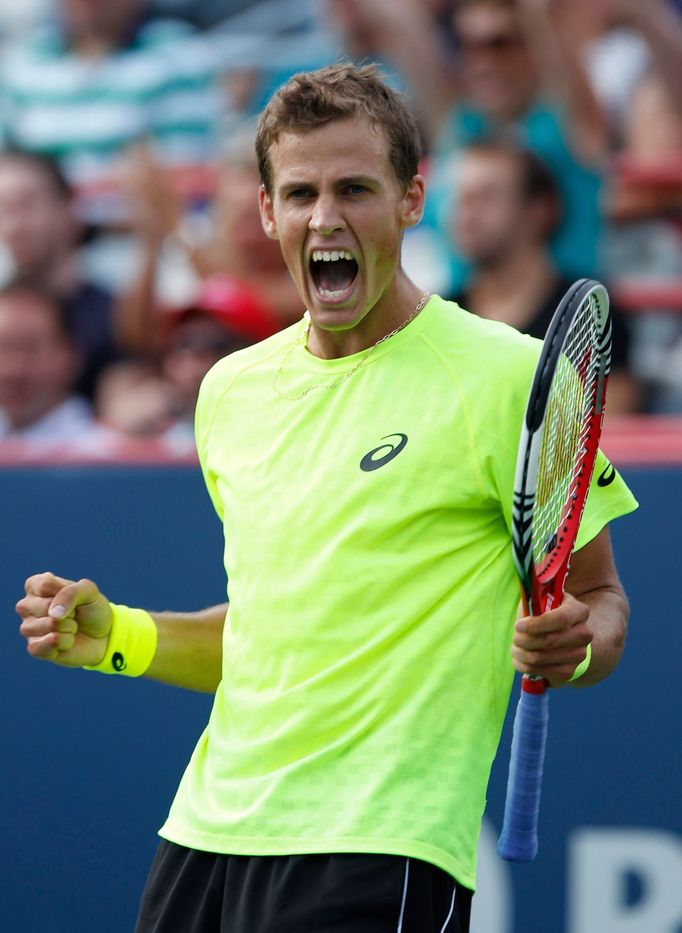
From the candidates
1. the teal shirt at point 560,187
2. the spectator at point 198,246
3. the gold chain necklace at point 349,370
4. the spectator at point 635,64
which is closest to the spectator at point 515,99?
the teal shirt at point 560,187

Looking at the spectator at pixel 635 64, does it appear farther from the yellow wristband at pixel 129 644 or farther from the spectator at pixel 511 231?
the yellow wristband at pixel 129 644

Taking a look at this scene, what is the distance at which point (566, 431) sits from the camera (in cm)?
230

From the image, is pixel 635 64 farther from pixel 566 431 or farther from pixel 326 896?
pixel 326 896

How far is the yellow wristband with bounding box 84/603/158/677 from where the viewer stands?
2604 mm

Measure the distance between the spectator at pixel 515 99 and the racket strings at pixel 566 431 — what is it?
9.16 ft

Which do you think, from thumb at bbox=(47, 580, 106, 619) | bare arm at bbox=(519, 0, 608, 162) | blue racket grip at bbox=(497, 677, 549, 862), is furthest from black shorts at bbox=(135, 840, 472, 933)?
bare arm at bbox=(519, 0, 608, 162)

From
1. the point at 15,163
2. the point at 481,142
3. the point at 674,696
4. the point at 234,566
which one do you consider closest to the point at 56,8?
the point at 15,163

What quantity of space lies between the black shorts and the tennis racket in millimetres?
141

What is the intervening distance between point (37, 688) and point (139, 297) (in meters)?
1.97

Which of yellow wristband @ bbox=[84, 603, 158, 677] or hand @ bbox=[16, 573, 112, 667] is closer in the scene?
hand @ bbox=[16, 573, 112, 667]

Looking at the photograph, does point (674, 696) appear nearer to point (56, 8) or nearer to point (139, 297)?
point (139, 297)

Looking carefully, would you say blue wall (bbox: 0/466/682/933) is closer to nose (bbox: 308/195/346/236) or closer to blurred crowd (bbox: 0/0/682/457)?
blurred crowd (bbox: 0/0/682/457)

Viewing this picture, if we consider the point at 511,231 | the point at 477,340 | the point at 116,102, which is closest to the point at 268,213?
the point at 477,340

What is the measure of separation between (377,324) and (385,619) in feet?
1.66
